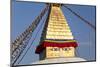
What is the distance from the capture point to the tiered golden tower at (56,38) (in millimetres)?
2846

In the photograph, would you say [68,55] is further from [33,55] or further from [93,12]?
[93,12]

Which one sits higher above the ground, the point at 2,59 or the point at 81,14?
the point at 81,14

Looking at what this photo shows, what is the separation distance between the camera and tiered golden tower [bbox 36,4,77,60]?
2.85 metres

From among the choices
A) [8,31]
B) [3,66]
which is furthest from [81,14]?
[3,66]

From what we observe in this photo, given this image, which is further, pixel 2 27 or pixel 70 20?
pixel 70 20

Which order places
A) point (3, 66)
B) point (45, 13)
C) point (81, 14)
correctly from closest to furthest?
1. point (3, 66)
2. point (45, 13)
3. point (81, 14)

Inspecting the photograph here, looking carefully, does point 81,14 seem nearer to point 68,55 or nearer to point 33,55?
point 68,55

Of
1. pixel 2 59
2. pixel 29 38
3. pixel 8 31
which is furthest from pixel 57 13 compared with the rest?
pixel 2 59

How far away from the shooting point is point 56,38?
2.91 m

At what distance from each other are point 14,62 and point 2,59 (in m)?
0.13

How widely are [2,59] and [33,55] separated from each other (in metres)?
0.34

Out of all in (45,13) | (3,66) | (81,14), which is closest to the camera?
(3,66)

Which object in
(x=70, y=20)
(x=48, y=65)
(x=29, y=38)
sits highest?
(x=70, y=20)

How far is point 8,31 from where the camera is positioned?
2.64 meters
